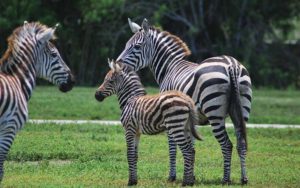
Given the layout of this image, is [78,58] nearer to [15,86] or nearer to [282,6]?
[282,6]

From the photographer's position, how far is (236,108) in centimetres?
1281

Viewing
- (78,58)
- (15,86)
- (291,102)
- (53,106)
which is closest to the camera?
(15,86)

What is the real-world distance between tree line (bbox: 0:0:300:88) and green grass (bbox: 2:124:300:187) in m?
15.4

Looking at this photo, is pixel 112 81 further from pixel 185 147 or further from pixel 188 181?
pixel 188 181

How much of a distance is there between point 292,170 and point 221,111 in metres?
2.30

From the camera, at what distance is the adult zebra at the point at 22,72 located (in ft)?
36.3

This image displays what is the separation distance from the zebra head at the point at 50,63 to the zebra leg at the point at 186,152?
5.80 feet

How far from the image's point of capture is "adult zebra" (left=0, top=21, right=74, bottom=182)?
36.3ft

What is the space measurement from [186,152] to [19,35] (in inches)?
119

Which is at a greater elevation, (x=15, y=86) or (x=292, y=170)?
(x=15, y=86)

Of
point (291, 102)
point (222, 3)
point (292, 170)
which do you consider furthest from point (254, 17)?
point (292, 170)

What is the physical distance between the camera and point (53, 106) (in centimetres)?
2509

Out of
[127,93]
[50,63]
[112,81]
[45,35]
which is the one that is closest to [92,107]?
[112,81]

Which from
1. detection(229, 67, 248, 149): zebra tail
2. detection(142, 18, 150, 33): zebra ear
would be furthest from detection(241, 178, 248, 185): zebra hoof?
detection(142, 18, 150, 33): zebra ear
